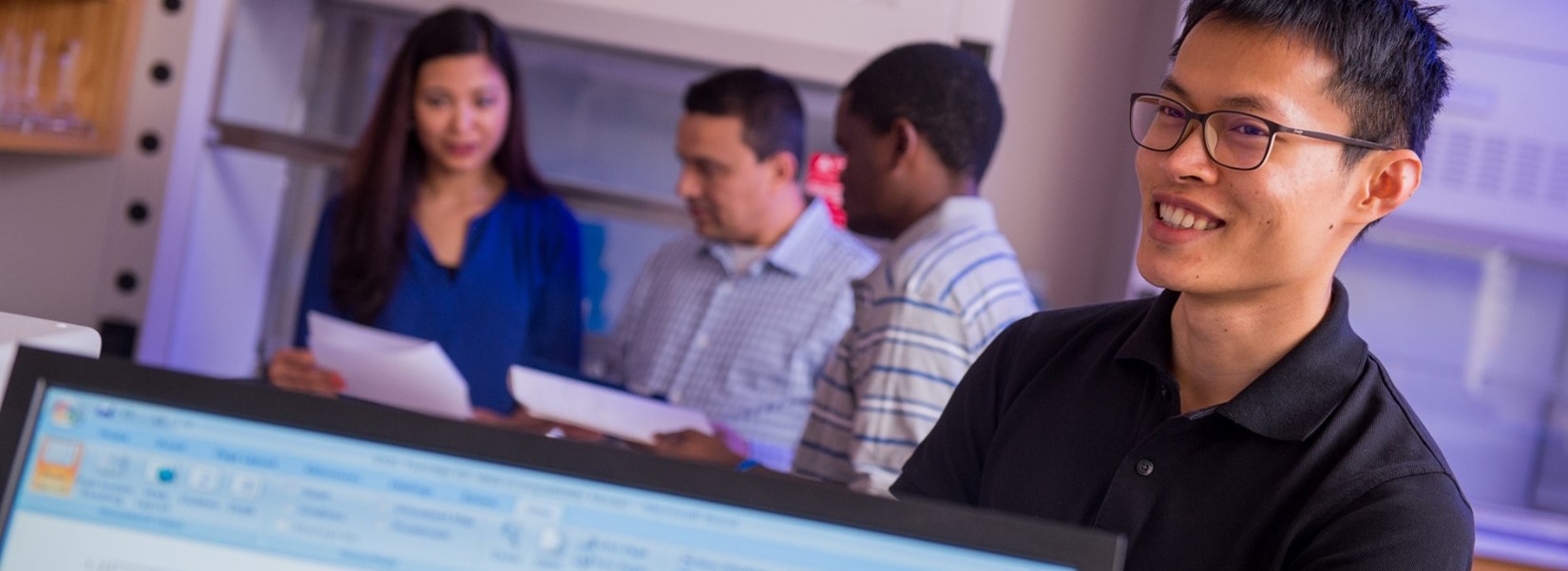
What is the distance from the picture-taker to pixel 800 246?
2156 mm

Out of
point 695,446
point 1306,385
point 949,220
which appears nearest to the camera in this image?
point 1306,385

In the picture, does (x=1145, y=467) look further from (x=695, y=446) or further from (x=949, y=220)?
(x=695, y=446)

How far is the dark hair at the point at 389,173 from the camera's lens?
2.07 metres

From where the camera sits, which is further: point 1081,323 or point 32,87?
point 32,87

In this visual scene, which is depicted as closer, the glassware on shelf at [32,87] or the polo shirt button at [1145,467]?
the polo shirt button at [1145,467]

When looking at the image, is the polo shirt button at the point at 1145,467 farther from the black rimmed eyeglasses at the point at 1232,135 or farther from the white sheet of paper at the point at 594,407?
the white sheet of paper at the point at 594,407

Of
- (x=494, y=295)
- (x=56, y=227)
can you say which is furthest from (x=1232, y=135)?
A: (x=56, y=227)

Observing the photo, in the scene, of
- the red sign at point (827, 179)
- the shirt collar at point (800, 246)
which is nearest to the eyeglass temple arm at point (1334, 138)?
the shirt collar at point (800, 246)

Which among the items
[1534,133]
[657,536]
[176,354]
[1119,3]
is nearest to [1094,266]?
[1119,3]

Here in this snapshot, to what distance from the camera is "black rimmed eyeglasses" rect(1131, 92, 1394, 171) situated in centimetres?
89

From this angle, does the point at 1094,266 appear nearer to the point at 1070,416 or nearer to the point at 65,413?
the point at 1070,416

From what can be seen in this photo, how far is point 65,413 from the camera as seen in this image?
552 mm

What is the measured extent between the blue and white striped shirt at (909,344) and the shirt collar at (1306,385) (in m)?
0.46

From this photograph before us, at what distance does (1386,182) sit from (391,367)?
119 centimetres
